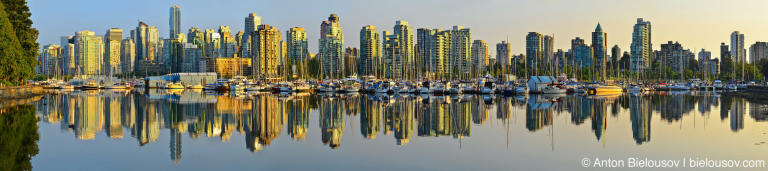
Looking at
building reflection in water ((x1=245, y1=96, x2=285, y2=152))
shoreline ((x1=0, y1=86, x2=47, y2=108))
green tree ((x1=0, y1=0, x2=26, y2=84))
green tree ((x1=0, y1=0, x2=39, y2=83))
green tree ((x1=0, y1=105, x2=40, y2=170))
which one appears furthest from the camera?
green tree ((x1=0, y1=0, x2=39, y2=83))

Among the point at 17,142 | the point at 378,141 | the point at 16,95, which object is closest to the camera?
the point at 17,142

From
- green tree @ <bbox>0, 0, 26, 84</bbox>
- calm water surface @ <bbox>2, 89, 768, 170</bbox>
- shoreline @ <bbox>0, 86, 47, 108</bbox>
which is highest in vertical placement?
green tree @ <bbox>0, 0, 26, 84</bbox>

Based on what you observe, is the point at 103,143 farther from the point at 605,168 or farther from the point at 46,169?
the point at 605,168

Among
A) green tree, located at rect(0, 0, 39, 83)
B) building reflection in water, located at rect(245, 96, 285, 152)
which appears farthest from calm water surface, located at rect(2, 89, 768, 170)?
green tree, located at rect(0, 0, 39, 83)

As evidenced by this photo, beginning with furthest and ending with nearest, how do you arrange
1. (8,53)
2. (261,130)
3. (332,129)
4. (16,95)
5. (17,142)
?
(16,95)
(8,53)
(332,129)
(261,130)
(17,142)

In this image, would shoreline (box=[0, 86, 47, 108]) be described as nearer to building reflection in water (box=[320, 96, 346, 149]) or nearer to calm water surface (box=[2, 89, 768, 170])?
calm water surface (box=[2, 89, 768, 170])

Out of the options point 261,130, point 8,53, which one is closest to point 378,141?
point 261,130

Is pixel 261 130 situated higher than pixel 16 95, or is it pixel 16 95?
pixel 16 95

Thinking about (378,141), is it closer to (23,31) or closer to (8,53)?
(8,53)

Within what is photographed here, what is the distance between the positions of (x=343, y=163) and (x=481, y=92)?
8050 cm

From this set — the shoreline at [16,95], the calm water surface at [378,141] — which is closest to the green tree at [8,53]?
the shoreline at [16,95]

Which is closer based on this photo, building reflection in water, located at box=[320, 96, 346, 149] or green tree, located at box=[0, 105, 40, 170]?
green tree, located at box=[0, 105, 40, 170]

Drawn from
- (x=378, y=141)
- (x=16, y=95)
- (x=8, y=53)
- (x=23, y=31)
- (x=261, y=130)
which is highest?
(x=23, y=31)

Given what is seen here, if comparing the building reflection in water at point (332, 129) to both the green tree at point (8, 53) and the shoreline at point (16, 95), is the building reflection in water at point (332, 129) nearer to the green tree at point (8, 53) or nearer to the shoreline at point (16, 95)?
the shoreline at point (16, 95)
